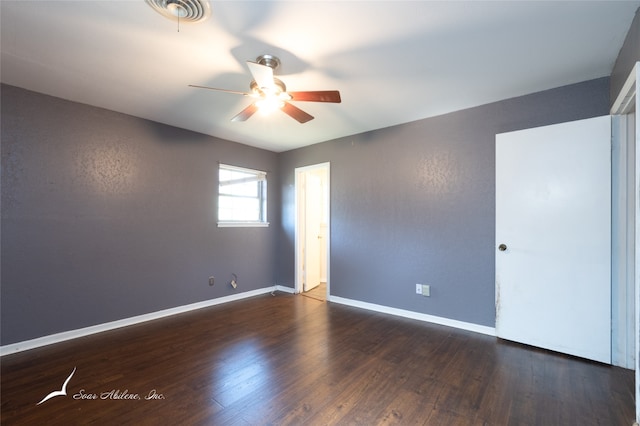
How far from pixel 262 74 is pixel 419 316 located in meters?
3.11

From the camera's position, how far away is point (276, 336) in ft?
9.28

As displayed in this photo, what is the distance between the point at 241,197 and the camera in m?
4.44

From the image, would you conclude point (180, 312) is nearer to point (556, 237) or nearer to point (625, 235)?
point (556, 237)

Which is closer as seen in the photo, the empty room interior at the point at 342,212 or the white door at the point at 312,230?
the empty room interior at the point at 342,212

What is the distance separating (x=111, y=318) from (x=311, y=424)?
106 inches

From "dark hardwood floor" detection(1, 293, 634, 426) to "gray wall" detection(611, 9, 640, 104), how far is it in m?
2.23

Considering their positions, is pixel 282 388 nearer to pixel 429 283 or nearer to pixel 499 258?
pixel 429 283

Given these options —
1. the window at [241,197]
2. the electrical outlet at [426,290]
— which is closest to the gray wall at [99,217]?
the window at [241,197]

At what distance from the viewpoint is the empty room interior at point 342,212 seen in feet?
5.69

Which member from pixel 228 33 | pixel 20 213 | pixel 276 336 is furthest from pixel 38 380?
pixel 228 33

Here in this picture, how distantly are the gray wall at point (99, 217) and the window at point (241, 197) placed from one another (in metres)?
0.16

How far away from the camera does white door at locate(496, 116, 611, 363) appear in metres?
2.29

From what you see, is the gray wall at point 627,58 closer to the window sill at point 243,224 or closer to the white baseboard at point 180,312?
the white baseboard at point 180,312

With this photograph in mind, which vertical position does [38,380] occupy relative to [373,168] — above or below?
below
